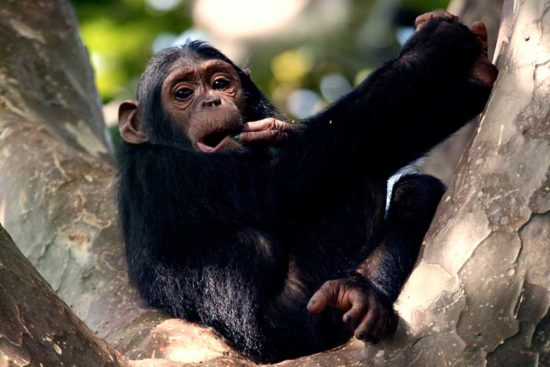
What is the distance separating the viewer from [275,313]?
19.4 ft

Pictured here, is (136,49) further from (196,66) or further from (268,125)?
(268,125)

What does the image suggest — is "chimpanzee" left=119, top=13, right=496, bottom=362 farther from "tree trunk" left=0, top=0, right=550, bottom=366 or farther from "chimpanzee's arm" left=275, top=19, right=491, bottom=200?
"tree trunk" left=0, top=0, right=550, bottom=366

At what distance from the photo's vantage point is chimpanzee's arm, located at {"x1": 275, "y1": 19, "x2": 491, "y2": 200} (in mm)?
5637

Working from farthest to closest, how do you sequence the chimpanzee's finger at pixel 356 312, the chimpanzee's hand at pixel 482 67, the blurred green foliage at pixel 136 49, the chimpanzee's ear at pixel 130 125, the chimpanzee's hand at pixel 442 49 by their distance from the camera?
the blurred green foliage at pixel 136 49, the chimpanzee's ear at pixel 130 125, the chimpanzee's hand at pixel 442 49, the chimpanzee's hand at pixel 482 67, the chimpanzee's finger at pixel 356 312

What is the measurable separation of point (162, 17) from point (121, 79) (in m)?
1.03

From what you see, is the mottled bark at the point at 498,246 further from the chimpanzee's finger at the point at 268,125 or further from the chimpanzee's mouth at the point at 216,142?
the chimpanzee's mouth at the point at 216,142

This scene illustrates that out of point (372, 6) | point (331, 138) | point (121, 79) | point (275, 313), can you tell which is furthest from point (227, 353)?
point (121, 79)

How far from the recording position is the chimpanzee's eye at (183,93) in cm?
698

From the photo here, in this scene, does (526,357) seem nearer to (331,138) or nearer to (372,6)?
(331,138)

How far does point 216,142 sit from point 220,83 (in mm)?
687

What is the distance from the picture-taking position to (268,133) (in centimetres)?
634

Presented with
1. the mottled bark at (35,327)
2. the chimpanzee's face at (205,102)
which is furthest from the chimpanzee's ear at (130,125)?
the mottled bark at (35,327)

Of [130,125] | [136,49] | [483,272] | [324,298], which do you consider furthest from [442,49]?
[136,49]

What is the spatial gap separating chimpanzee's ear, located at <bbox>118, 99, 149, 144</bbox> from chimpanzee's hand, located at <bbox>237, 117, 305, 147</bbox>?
841 millimetres
